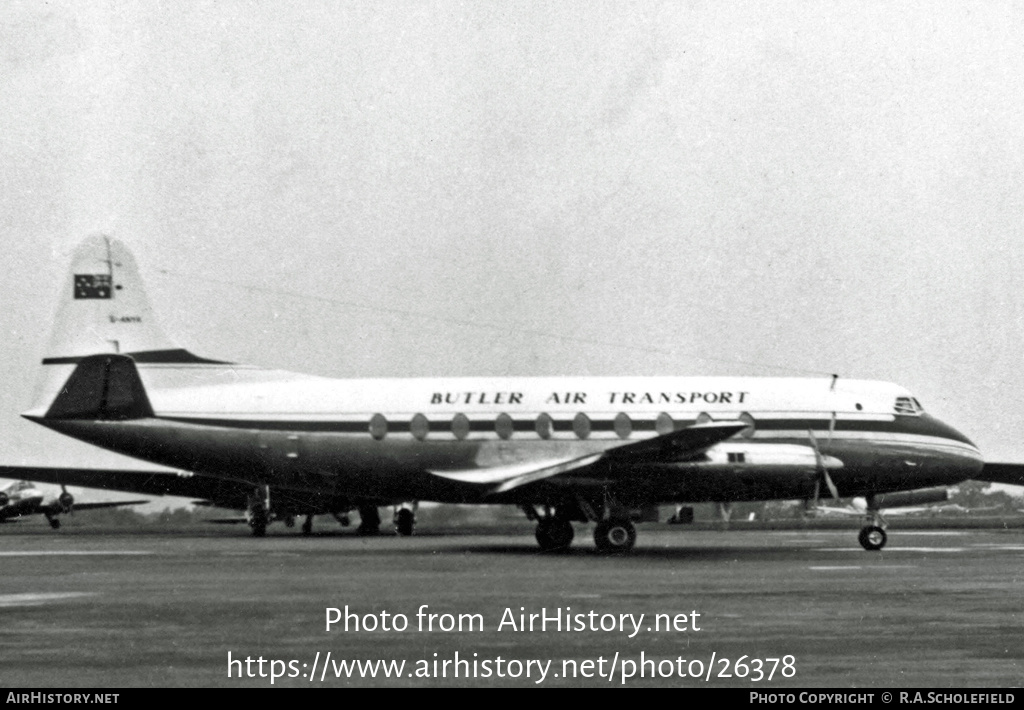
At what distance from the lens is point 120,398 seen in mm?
29984

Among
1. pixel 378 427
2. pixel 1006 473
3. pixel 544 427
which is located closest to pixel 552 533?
pixel 544 427

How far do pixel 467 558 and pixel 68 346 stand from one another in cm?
1152

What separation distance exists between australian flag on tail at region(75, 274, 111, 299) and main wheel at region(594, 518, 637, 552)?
13.4m

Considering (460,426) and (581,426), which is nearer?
(581,426)

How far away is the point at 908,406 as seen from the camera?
3155 cm

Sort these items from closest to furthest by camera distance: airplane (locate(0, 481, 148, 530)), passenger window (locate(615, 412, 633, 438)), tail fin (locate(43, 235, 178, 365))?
passenger window (locate(615, 412, 633, 438))
tail fin (locate(43, 235, 178, 365))
airplane (locate(0, 481, 148, 530))

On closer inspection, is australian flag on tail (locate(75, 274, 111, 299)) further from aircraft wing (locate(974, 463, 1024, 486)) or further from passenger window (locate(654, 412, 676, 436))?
aircraft wing (locate(974, 463, 1024, 486))

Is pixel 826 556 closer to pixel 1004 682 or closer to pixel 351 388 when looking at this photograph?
pixel 351 388

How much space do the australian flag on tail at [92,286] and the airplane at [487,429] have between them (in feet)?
5.46

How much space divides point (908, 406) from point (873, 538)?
3.34m

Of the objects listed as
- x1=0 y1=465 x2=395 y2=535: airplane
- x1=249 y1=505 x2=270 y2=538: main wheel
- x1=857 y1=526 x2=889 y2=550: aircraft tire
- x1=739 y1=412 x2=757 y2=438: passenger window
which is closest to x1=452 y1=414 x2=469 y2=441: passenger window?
x1=739 y1=412 x2=757 y2=438: passenger window

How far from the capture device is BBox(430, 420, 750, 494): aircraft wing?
27230 mm

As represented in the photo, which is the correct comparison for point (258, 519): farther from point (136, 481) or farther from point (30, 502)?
point (30, 502)
